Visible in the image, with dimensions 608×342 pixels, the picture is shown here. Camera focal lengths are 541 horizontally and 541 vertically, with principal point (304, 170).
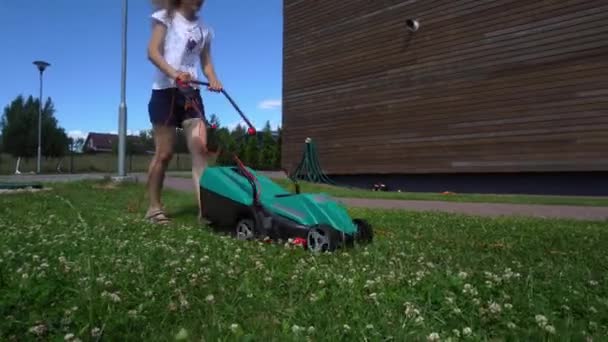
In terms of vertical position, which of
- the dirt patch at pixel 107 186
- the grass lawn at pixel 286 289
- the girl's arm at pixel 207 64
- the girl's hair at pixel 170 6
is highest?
the girl's hair at pixel 170 6

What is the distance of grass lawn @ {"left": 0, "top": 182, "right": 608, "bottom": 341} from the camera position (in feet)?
6.30

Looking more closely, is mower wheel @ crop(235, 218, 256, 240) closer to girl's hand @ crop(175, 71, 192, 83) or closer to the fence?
girl's hand @ crop(175, 71, 192, 83)

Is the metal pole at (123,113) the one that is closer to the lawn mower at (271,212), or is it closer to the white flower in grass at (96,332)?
the lawn mower at (271,212)

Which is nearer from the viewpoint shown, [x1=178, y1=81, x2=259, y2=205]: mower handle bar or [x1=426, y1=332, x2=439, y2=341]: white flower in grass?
[x1=426, y1=332, x2=439, y2=341]: white flower in grass

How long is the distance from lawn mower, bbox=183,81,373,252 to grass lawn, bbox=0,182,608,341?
216 millimetres

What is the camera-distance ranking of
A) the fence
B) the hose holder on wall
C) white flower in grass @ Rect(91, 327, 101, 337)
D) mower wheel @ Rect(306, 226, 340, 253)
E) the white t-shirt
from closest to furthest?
white flower in grass @ Rect(91, 327, 101, 337), mower wheel @ Rect(306, 226, 340, 253), the white t-shirt, the hose holder on wall, the fence

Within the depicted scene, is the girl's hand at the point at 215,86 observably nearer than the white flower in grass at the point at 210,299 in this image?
No

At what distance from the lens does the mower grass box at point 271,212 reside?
4.00 meters

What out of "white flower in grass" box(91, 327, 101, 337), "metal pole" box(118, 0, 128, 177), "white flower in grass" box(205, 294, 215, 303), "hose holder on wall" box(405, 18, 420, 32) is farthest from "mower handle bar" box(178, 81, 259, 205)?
"hose holder on wall" box(405, 18, 420, 32)

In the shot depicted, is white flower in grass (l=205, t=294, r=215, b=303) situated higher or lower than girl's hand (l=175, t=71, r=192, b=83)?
lower

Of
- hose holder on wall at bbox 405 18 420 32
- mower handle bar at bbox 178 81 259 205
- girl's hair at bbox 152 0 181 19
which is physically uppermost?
hose holder on wall at bbox 405 18 420 32

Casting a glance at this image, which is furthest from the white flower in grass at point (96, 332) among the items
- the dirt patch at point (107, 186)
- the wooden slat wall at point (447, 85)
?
the wooden slat wall at point (447, 85)

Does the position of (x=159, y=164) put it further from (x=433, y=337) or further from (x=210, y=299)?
(x=433, y=337)

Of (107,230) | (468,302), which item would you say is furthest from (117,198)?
(468,302)
